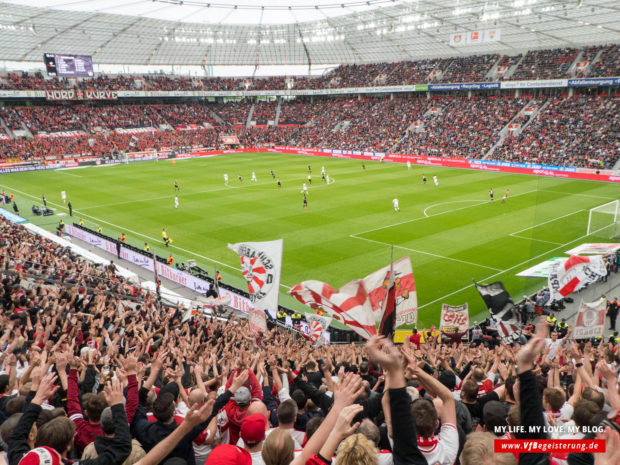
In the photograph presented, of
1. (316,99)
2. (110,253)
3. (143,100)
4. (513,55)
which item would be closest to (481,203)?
(110,253)

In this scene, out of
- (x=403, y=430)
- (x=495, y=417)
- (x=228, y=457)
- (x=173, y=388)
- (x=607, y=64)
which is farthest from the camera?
(x=607, y=64)

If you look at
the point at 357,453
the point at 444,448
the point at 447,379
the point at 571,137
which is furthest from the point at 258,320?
the point at 571,137

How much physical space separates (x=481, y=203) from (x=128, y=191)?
34.4m

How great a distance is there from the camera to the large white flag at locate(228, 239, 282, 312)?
11.9 metres

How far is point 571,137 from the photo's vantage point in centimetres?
5647

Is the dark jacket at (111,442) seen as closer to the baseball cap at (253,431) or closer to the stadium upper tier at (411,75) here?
the baseball cap at (253,431)

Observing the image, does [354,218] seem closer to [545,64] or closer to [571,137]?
[571,137]

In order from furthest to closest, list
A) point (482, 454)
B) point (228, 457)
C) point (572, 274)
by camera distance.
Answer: point (572, 274) → point (228, 457) → point (482, 454)

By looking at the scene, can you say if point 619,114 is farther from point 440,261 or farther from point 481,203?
point 440,261

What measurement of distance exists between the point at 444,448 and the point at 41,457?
3.26 meters

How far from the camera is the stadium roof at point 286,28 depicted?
57781 millimetres

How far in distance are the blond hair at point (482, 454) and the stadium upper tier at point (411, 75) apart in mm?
69551

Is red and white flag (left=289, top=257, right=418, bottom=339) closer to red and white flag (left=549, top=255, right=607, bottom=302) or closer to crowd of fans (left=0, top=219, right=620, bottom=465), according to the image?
crowd of fans (left=0, top=219, right=620, bottom=465)

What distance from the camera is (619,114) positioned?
56375mm
